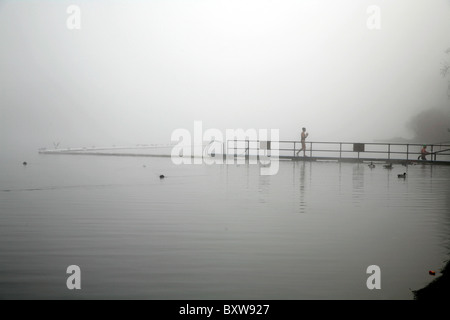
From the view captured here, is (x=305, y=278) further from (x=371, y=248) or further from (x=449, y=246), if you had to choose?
(x=449, y=246)

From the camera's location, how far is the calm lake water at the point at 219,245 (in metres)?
3.49

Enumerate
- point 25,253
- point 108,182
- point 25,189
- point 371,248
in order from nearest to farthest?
point 25,253 < point 371,248 < point 25,189 < point 108,182

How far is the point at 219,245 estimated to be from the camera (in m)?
4.79

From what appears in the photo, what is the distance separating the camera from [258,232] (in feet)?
18.1

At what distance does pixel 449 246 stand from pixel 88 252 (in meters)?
3.46

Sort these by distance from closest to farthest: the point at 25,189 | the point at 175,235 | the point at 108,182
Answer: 1. the point at 175,235
2. the point at 25,189
3. the point at 108,182

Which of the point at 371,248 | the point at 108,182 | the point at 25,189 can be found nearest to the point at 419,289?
the point at 371,248

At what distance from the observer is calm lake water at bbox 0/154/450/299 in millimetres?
3494
